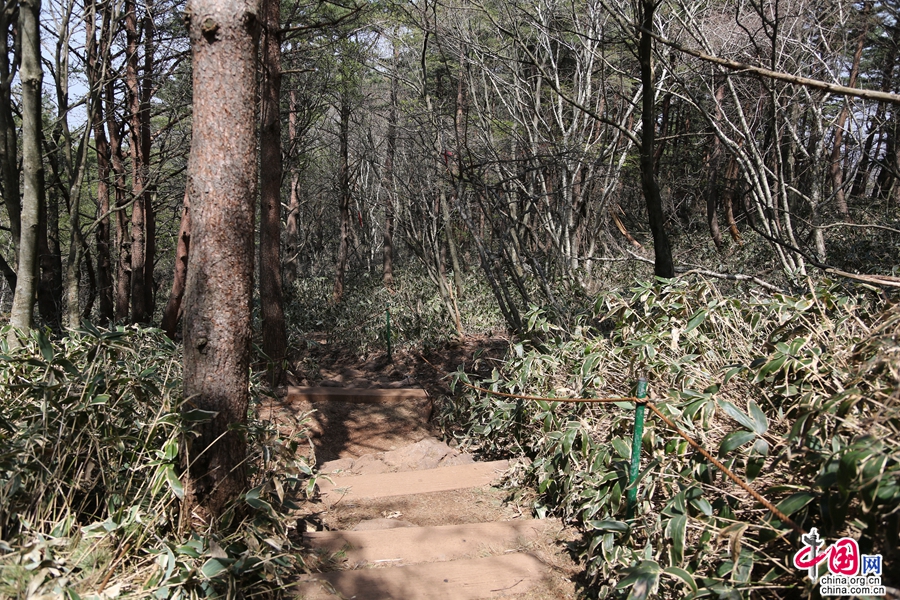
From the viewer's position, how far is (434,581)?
125 inches

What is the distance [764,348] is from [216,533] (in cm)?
320

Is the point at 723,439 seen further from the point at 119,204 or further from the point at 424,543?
the point at 119,204

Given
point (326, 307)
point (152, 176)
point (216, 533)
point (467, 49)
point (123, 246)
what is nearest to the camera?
point (216, 533)

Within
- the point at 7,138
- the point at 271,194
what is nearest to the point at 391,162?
the point at 271,194

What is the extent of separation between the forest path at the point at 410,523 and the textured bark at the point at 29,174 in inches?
97.9

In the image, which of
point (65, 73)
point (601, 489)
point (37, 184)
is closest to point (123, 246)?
point (65, 73)

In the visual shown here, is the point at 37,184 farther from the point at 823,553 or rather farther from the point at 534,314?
the point at 823,553

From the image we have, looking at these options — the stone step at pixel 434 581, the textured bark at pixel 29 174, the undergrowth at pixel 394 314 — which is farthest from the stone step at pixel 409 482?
the undergrowth at pixel 394 314

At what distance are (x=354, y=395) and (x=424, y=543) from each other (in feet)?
12.6

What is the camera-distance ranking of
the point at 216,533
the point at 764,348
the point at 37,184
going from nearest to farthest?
the point at 216,533 < the point at 764,348 < the point at 37,184

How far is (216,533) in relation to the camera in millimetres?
3123

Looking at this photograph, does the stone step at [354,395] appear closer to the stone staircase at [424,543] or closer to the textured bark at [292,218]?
the stone staircase at [424,543]

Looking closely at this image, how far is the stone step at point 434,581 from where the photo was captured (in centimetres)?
307

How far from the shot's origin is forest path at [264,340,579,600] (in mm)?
3174
